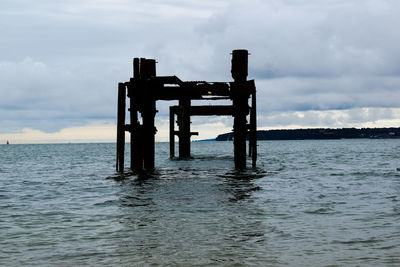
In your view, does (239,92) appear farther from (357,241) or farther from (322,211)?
(357,241)

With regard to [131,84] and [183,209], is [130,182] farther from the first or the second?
[183,209]

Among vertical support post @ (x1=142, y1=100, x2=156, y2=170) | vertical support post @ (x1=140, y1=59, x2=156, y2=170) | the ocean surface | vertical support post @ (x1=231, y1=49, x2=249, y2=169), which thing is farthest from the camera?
vertical support post @ (x1=142, y1=100, x2=156, y2=170)

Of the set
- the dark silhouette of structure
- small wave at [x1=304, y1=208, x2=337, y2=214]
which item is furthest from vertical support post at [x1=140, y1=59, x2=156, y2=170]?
small wave at [x1=304, y1=208, x2=337, y2=214]

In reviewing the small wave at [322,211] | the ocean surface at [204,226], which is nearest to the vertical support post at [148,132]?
the ocean surface at [204,226]

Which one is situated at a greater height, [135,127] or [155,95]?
[155,95]

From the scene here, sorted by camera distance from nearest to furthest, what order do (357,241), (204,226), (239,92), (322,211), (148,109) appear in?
(357,241) < (204,226) < (322,211) < (239,92) < (148,109)

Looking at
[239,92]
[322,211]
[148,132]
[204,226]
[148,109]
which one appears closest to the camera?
[204,226]

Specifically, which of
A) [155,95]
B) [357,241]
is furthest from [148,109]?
[357,241]

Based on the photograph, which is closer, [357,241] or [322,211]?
[357,241]

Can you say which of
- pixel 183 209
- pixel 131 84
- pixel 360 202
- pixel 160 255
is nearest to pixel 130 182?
pixel 131 84

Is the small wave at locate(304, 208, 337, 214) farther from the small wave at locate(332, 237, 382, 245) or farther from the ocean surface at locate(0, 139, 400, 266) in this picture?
the small wave at locate(332, 237, 382, 245)

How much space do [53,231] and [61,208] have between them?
289 cm

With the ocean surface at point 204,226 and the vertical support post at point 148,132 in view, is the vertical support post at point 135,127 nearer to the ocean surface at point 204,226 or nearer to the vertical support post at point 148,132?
the vertical support post at point 148,132

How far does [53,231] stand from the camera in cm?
814
